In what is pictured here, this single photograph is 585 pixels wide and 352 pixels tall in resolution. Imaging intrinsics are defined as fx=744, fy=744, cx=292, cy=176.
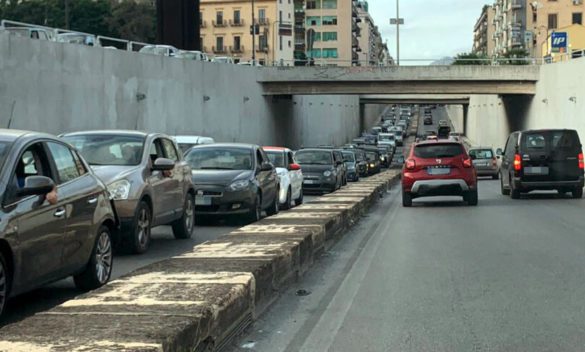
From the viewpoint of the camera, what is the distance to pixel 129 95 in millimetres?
38125

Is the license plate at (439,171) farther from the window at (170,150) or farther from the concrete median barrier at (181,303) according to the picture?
the concrete median barrier at (181,303)

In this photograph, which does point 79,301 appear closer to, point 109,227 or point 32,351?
point 32,351

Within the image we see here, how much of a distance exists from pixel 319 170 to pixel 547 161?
8362mm

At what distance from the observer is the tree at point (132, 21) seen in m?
103

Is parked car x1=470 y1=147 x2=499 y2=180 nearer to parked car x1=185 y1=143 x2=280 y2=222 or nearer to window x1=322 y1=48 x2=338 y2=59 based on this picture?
parked car x1=185 y1=143 x2=280 y2=222

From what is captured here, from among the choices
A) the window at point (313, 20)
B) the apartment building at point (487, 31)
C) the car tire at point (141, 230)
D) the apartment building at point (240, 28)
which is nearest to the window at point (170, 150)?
the car tire at point (141, 230)

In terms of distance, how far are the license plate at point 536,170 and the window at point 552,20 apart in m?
93.8

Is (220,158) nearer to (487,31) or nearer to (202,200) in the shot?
(202,200)

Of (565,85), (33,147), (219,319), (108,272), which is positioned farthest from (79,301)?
(565,85)

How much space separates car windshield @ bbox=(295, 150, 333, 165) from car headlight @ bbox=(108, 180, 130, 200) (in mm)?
17205

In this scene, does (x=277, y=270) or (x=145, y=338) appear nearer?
(x=145, y=338)

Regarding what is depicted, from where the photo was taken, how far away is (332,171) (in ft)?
88.3

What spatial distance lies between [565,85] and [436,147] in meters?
27.6

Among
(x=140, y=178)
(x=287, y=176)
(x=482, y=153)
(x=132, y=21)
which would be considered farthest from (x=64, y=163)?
(x=132, y=21)
